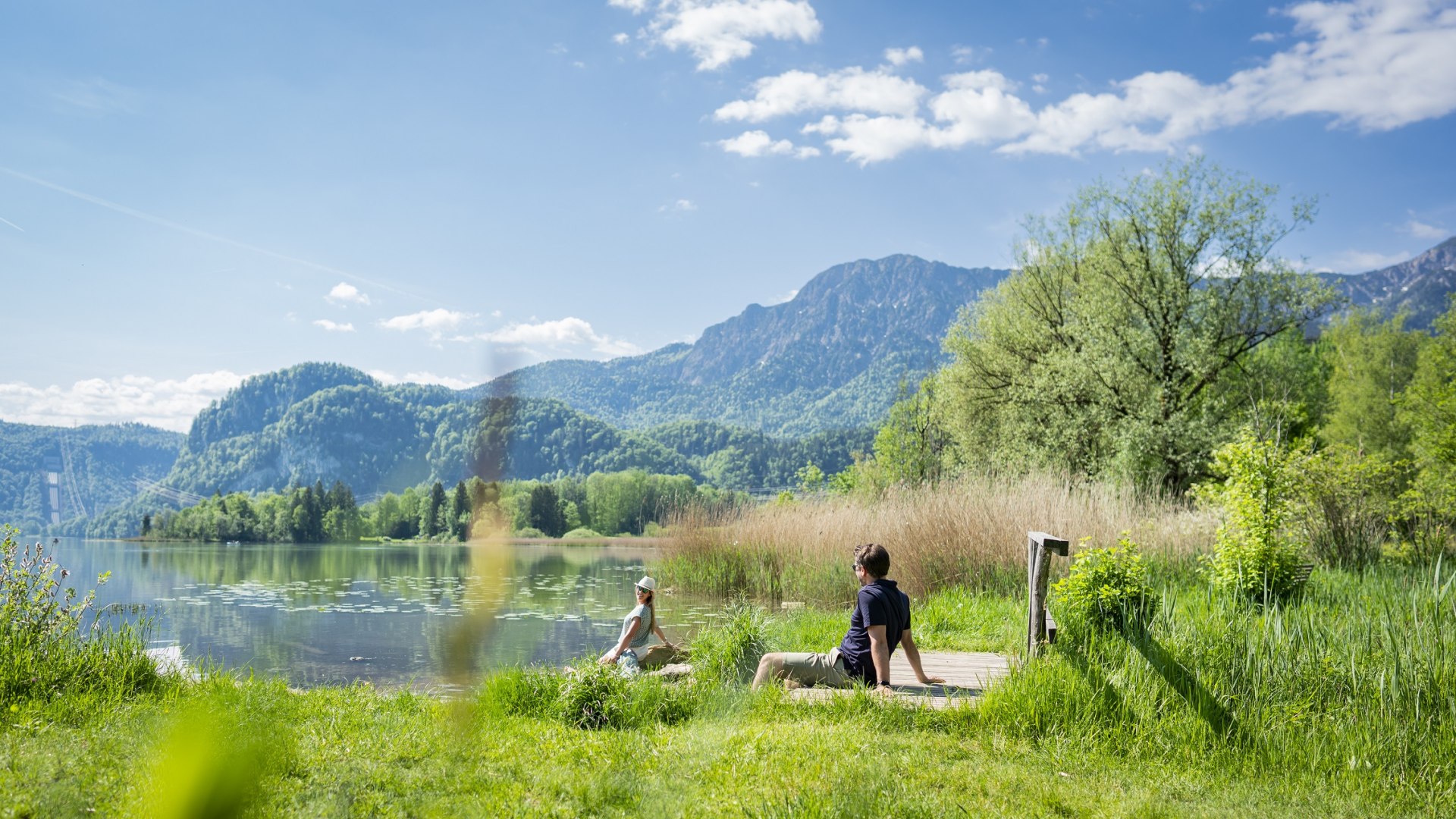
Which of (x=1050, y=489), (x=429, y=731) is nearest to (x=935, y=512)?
(x=1050, y=489)

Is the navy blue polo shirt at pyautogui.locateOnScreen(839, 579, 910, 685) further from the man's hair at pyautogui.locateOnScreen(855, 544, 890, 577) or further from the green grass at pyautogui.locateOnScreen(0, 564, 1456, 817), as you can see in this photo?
the green grass at pyautogui.locateOnScreen(0, 564, 1456, 817)

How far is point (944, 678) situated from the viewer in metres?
7.93

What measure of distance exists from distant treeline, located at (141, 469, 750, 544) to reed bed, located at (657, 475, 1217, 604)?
1.96m

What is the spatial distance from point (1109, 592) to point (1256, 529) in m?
4.25

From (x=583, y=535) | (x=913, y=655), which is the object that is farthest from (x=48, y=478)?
(x=913, y=655)

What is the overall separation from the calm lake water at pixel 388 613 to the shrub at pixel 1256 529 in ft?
25.5

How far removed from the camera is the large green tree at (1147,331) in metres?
25.0

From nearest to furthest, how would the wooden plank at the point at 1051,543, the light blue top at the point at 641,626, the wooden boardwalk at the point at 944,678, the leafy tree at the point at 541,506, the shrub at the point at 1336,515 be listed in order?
the leafy tree at the point at 541,506
the wooden plank at the point at 1051,543
the wooden boardwalk at the point at 944,678
the light blue top at the point at 641,626
the shrub at the point at 1336,515

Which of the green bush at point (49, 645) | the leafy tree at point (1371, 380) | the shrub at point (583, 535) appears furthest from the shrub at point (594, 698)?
the leafy tree at point (1371, 380)

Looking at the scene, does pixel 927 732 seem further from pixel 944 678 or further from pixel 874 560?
pixel 944 678

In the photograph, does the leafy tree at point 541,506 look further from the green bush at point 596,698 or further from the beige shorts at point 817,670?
the beige shorts at point 817,670

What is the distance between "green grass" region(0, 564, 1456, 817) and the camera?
4.54 m

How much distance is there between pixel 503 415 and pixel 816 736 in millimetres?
5155

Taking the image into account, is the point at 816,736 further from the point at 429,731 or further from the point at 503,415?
the point at 503,415
